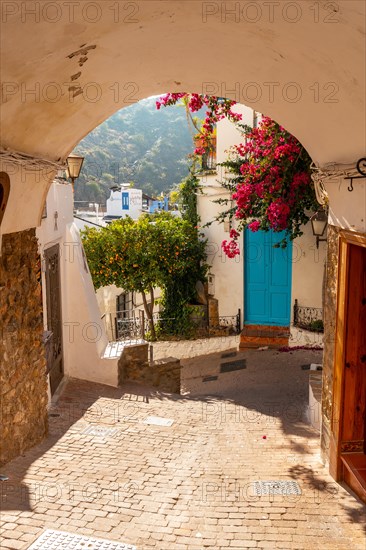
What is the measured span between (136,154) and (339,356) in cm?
5124

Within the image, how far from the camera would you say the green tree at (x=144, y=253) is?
14797mm

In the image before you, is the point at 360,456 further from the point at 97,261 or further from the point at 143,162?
the point at 143,162

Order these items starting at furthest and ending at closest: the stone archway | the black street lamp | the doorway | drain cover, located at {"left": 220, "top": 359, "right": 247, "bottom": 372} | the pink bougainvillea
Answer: drain cover, located at {"left": 220, "top": 359, "right": 247, "bottom": 372}, the pink bougainvillea, the black street lamp, the doorway, the stone archway

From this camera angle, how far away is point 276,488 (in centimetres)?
511

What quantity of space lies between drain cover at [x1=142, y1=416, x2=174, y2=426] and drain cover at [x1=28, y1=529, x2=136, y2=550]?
310cm

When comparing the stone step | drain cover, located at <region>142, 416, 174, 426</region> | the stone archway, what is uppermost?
the stone archway

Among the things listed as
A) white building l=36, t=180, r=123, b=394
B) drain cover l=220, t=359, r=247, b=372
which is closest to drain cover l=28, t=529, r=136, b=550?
white building l=36, t=180, r=123, b=394

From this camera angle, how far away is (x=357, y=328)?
5.06m

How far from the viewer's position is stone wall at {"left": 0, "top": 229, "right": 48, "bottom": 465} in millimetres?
5242

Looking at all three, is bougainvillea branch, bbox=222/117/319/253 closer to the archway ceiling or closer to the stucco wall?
the stucco wall

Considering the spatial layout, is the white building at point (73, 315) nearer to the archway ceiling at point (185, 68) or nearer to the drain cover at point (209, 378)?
the drain cover at point (209, 378)

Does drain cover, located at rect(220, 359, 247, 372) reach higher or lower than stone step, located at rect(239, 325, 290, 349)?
lower

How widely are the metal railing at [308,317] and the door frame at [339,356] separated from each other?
7633 millimetres

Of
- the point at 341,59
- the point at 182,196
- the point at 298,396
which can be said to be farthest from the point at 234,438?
the point at 182,196
